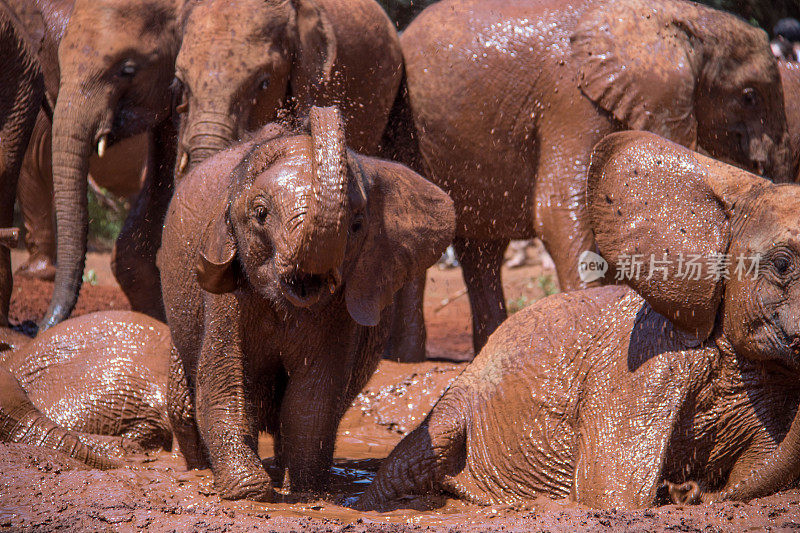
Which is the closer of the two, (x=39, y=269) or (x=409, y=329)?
(x=409, y=329)

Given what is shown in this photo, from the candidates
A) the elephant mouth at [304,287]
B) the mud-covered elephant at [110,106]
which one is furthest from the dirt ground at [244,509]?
the mud-covered elephant at [110,106]

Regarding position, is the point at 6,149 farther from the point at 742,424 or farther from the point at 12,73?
the point at 742,424

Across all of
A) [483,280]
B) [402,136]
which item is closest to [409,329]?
[483,280]

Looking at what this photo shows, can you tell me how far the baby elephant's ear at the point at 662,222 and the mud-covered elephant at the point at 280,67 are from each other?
256cm

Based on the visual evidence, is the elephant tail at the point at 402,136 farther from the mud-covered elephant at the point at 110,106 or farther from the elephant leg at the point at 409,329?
the mud-covered elephant at the point at 110,106

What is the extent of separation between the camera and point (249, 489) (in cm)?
468

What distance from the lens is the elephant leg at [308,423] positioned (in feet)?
16.1

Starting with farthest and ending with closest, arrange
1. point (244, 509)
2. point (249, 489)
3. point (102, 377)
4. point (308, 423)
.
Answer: point (102, 377)
point (308, 423)
point (249, 489)
point (244, 509)

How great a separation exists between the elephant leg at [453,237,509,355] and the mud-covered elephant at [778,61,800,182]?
6.56ft

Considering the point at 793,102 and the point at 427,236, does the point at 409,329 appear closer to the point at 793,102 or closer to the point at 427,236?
the point at 793,102

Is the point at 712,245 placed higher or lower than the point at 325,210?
lower

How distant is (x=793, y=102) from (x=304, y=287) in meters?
4.61

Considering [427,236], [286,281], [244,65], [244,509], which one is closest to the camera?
[286,281]

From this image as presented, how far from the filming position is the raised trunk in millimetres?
4039
